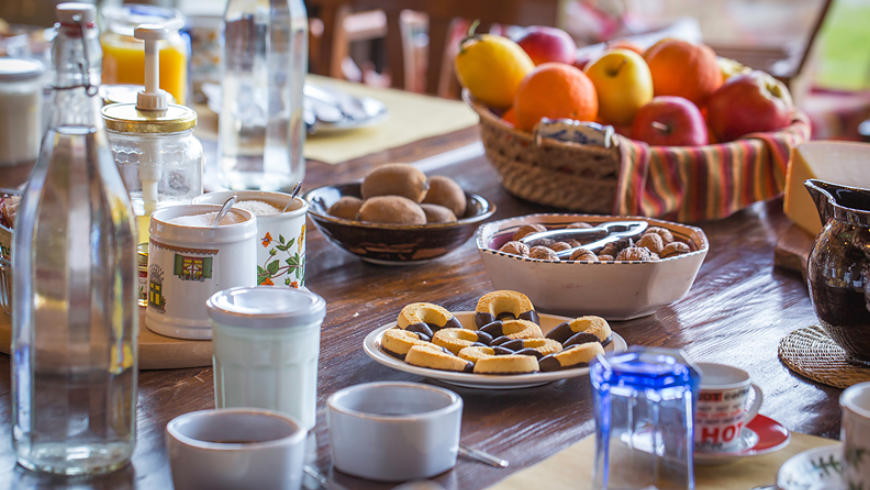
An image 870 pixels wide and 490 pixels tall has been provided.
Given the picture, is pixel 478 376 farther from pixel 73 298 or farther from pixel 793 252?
pixel 793 252

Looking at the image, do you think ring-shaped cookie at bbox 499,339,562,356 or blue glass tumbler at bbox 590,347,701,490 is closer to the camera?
blue glass tumbler at bbox 590,347,701,490

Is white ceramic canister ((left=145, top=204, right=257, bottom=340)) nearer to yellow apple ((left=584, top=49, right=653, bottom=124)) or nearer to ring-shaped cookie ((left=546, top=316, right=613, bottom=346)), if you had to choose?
ring-shaped cookie ((left=546, top=316, right=613, bottom=346))

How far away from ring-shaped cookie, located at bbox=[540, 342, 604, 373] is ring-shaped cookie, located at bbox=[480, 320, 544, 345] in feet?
0.15

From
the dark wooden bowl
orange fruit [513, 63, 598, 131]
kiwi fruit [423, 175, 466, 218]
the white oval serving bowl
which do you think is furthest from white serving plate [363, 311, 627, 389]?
orange fruit [513, 63, 598, 131]

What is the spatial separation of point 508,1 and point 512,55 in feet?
3.59

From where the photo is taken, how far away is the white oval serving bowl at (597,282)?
868 millimetres

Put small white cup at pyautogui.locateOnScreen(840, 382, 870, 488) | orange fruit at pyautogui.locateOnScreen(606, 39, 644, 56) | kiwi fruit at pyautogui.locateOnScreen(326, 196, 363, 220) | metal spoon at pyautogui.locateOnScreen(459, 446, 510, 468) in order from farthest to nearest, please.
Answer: orange fruit at pyautogui.locateOnScreen(606, 39, 644, 56) → kiwi fruit at pyautogui.locateOnScreen(326, 196, 363, 220) → metal spoon at pyautogui.locateOnScreen(459, 446, 510, 468) → small white cup at pyautogui.locateOnScreen(840, 382, 870, 488)

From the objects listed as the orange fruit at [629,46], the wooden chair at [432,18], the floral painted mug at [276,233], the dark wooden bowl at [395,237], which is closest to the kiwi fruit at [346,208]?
the dark wooden bowl at [395,237]

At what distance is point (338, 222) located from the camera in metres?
1.02

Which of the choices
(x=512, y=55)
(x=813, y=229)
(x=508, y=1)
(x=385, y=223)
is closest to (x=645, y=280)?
(x=385, y=223)

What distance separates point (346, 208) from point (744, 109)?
667 millimetres

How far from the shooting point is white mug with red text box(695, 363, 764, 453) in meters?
0.58

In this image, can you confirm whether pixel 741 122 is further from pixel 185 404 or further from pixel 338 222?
pixel 185 404

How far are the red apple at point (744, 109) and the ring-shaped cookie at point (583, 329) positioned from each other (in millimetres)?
715
